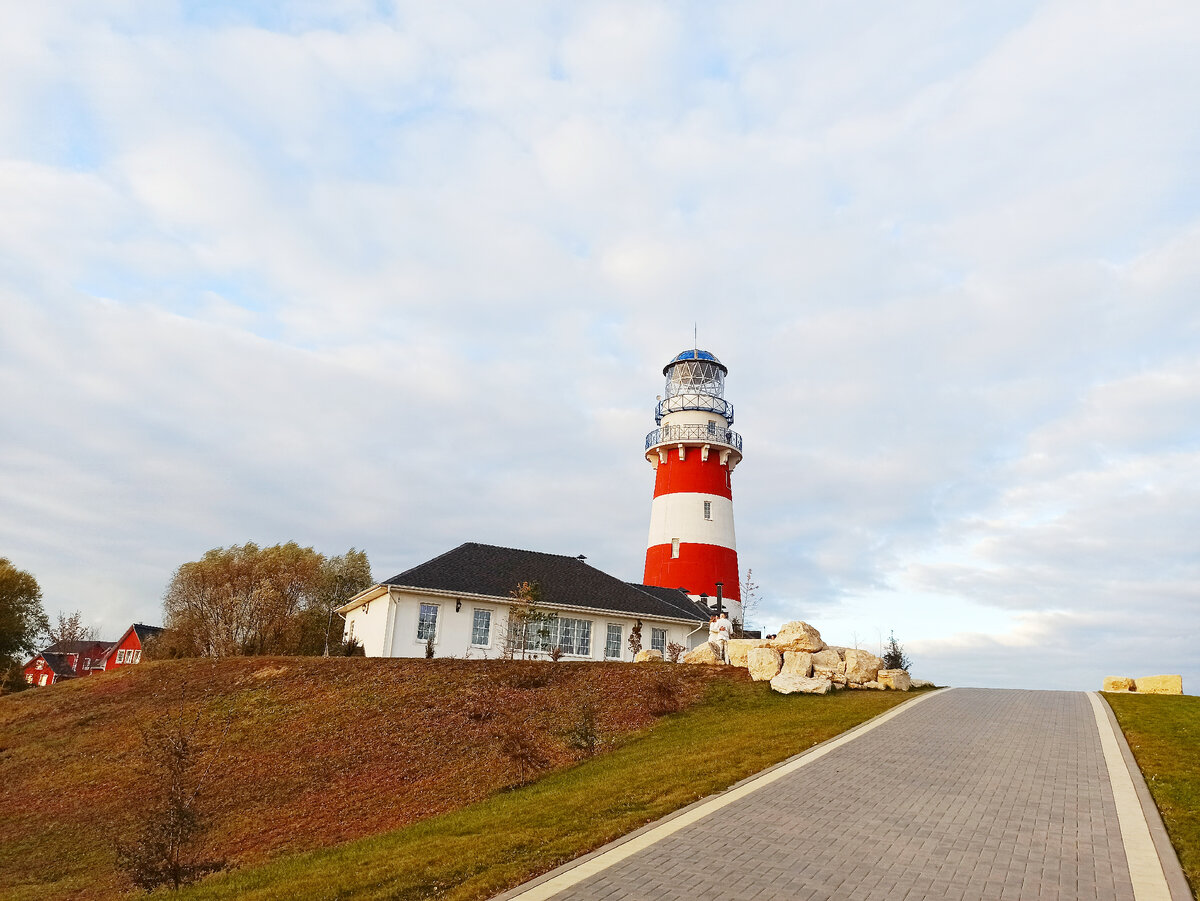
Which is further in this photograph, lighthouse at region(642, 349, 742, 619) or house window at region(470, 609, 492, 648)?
lighthouse at region(642, 349, 742, 619)

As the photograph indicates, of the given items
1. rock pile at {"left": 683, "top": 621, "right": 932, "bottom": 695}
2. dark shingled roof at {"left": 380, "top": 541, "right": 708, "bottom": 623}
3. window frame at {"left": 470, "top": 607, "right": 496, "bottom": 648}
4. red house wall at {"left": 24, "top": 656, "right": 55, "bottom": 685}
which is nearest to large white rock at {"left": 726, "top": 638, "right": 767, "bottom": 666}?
rock pile at {"left": 683, "top": 621, "right": 932, "bottom": 695}

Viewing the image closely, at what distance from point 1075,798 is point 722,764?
5.11 metres

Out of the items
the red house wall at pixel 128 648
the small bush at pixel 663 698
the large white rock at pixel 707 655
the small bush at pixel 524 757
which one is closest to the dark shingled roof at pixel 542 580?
the large white rock at pixel 707 655

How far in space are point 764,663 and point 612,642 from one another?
34.4 feet

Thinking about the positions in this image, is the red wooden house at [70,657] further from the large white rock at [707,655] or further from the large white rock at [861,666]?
the large white rock at [861,666]

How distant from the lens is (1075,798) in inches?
462

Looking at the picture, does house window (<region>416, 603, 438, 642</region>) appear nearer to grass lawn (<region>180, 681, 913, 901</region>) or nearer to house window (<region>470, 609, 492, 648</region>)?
house window (<region>470, 609, 492, 648</region>)

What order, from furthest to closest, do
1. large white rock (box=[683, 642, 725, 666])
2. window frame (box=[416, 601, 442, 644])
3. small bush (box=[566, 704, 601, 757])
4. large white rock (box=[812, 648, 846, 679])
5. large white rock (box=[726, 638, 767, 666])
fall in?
window frame (box=[416, 601, 442, 644])
large white rock (box=[683, 642, 725, 666])
large white rock (box=[726, 638, 767, 666])
large white rock (box=[812, 648, 846, 679])
small bush (box=[566, 704, 601, 757])

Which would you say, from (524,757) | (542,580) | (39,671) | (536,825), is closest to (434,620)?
(542,580)

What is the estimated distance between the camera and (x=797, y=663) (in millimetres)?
25484

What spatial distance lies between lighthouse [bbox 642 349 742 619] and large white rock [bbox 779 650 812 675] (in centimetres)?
1396

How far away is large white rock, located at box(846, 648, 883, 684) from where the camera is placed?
25.7 metres

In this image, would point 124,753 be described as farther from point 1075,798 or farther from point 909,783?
point 1075,798

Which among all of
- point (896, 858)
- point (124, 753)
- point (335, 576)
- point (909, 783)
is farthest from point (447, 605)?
point (335, 576)
